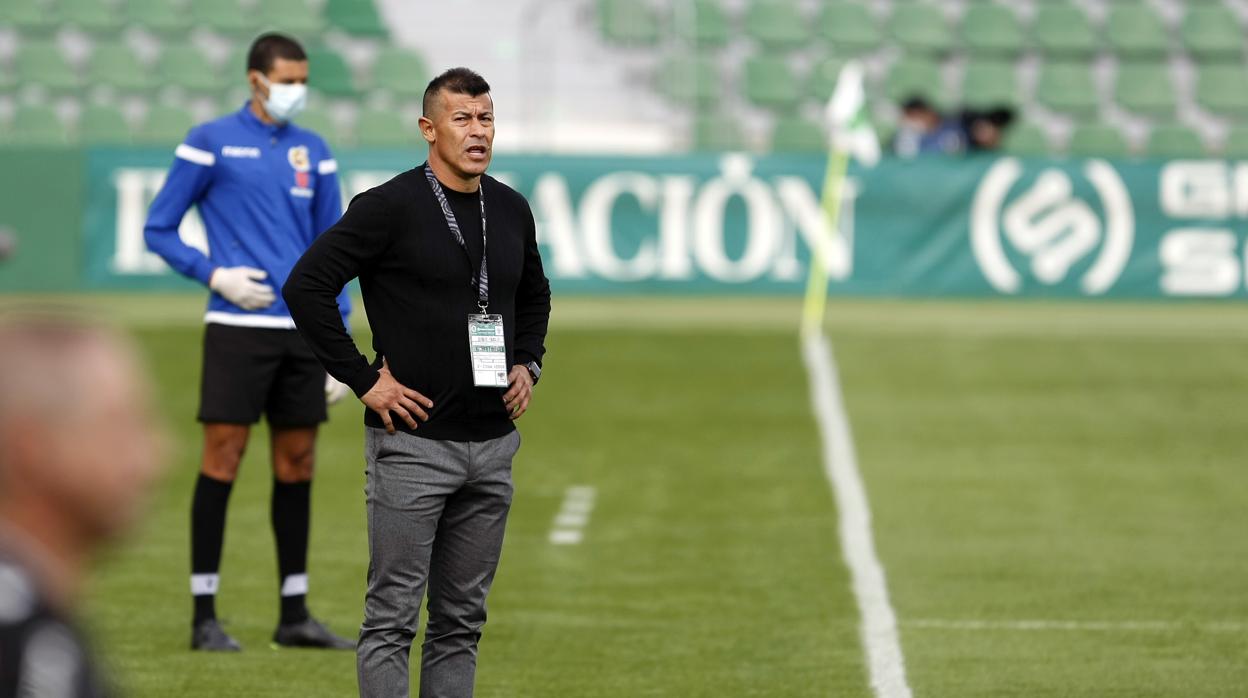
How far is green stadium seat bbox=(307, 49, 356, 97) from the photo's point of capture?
24.0m

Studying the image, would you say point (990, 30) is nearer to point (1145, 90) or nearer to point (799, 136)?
point (1145, 90)

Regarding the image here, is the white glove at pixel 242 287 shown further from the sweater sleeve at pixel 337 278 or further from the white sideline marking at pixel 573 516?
the white sideline marking at pixel 573 516

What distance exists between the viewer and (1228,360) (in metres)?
16.4

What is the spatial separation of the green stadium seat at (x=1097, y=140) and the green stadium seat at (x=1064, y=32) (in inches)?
63.0

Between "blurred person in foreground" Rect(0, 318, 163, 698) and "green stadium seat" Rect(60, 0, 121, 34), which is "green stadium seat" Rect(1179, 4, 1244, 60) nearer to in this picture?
"green stadium seat" Rect(60, 0, 121, 34)

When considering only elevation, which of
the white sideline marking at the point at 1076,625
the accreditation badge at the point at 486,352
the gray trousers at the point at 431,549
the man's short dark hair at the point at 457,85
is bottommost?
the white sideline marking at the point at 1076,625

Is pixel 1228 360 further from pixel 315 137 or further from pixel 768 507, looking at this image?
pixel 315 137

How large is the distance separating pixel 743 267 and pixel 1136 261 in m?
3.88

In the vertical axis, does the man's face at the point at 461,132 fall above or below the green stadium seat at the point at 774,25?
below

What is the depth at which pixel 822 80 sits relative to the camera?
2470cm

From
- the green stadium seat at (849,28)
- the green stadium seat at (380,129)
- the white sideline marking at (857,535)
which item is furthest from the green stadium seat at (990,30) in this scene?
the white sideline marking at (857,535)

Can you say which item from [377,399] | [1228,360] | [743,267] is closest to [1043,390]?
[1228,360]

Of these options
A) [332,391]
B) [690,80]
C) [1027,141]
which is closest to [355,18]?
[690,80]

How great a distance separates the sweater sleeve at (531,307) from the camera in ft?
19.1
